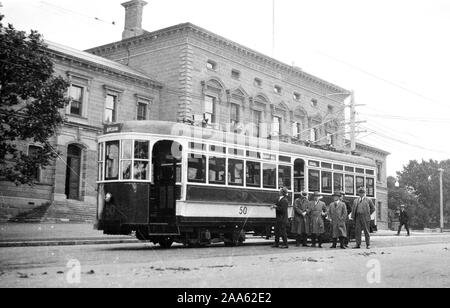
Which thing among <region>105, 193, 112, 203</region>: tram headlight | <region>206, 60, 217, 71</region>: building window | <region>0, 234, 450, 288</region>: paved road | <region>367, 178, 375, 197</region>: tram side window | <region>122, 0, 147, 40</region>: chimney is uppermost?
<region>122, 0, 147, 40</region>: chimney

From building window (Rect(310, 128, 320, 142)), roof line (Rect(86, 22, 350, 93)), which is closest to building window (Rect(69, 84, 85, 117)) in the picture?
roof line (Rect(86, 22, 350, 93))

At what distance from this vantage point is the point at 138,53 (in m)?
38.9

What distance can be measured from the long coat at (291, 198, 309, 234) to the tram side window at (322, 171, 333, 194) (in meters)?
2.51

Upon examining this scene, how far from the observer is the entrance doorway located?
3075 centimetres

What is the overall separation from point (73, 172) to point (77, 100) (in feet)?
14.0

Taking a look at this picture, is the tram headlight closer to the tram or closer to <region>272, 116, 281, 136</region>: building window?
the tram

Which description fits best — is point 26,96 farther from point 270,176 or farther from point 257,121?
point 257,121

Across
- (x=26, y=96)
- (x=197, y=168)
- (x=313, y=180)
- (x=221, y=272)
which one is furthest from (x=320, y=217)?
(x=26, y=96)

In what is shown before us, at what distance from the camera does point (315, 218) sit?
17031mm

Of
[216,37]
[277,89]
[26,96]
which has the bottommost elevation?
[26,96]

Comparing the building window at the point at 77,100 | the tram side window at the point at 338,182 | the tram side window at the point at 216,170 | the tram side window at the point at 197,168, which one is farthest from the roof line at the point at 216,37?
the tram side window at the point at 197,168
